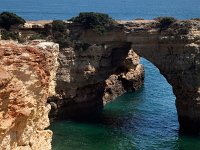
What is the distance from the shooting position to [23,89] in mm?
13938

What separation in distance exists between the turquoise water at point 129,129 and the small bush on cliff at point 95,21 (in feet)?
33.3

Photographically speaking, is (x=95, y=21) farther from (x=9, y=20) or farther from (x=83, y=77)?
(x=9, y=20)

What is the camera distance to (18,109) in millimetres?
13766

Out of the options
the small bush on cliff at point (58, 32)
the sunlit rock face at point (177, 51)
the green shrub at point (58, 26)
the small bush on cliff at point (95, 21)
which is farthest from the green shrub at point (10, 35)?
the sunlit rock face at point (177, 51)

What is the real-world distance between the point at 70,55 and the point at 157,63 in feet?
31.0

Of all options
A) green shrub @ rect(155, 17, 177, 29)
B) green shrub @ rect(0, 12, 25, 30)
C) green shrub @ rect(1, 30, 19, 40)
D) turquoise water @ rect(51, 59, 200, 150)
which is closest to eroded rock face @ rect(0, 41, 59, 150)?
turquoise water @ rect(51, 59, 200, 150)

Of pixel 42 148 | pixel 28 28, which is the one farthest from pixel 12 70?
pixel 28 28

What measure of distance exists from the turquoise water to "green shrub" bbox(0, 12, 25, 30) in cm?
1184

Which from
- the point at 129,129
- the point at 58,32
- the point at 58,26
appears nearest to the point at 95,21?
the point at 58,26

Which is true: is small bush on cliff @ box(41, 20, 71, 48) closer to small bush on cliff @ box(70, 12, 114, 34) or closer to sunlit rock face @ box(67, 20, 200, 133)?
small bush on cliff @ box(70, 12, 114, 34)

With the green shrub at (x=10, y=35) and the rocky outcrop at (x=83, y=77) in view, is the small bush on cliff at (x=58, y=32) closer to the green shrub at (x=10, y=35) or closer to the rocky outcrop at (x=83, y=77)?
the rocky outcrop at (x=83, y=77)

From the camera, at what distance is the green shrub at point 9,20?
49.6 m

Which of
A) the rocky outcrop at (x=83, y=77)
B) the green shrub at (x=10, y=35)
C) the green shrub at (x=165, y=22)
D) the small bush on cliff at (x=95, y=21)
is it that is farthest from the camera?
the rocky outcrop at (x=83, y=77)

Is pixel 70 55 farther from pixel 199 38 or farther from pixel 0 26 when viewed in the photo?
pixel 199 38
